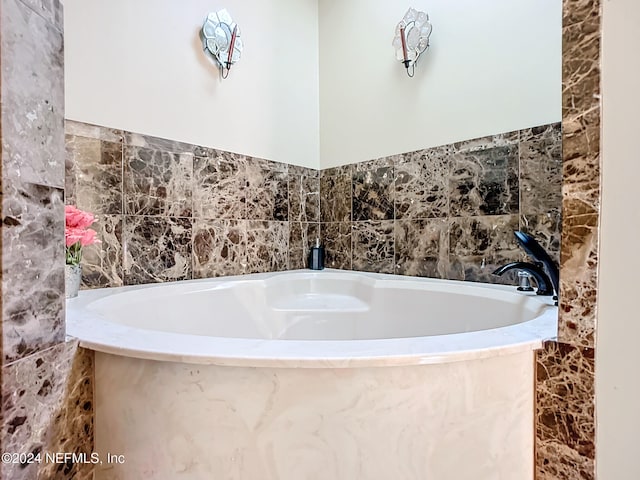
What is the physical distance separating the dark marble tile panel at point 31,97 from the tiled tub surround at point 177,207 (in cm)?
68

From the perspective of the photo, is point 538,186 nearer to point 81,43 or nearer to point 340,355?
point 340,355

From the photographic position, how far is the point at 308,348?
674mm

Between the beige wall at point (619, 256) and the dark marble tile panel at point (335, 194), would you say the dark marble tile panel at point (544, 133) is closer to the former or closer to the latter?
the beige wall at point (619, 256)

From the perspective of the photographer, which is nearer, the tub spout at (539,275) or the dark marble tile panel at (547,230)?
the tub spout at (539,275)

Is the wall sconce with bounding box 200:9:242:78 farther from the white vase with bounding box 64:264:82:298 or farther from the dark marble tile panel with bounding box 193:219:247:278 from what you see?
the white vase with bounding box 64:264:82:298

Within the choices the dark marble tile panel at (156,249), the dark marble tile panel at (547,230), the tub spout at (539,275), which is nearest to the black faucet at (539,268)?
the tub spout at (539,275)

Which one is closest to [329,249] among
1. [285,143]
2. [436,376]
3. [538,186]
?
[285,143]

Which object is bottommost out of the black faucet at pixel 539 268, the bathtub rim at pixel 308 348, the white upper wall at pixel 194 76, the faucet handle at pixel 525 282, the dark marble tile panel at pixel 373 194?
the bathtub rim at pixel 308 348

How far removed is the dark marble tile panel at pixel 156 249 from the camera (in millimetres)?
1475

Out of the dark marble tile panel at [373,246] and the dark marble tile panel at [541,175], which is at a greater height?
the dark marble tile panel at [541,175]

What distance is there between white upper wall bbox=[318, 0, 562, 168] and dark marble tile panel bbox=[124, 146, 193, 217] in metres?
0.96

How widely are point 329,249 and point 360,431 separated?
158cm

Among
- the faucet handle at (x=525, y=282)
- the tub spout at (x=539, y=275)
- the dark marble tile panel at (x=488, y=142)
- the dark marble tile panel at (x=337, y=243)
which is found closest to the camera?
the tub spout at (x=539, y=275)

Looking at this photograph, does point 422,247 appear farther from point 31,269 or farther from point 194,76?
point 31,269
